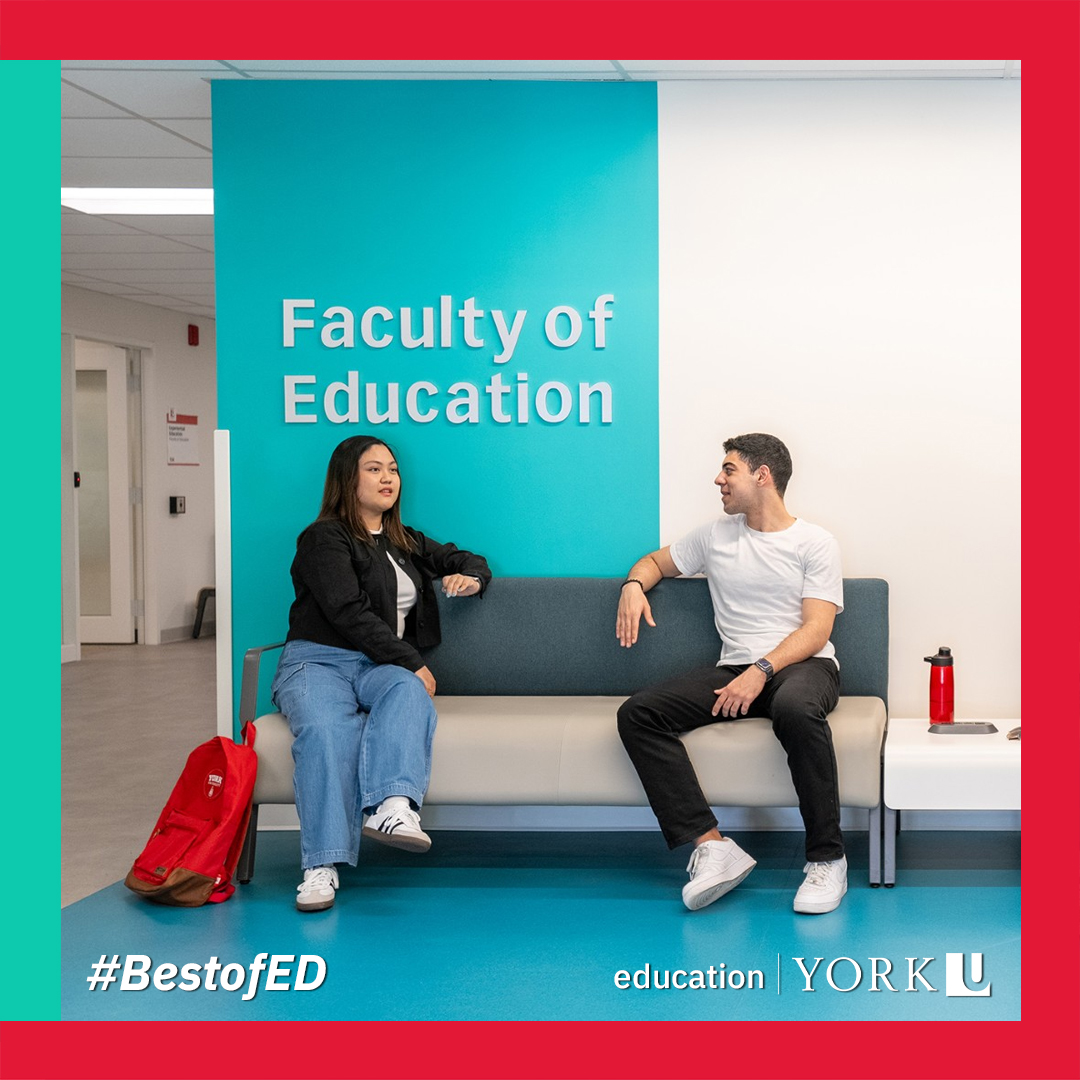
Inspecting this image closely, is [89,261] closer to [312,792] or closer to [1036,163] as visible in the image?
[312,792]

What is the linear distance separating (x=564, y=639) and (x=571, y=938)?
52.3 inches

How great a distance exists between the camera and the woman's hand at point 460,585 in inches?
169

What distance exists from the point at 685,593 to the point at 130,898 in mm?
2015

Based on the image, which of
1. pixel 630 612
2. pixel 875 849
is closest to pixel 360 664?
pixel 630 612

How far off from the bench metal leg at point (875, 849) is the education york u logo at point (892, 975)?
666 millimetres

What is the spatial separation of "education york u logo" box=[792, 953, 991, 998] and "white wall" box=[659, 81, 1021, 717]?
5.23ft

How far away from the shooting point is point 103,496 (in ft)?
35.4

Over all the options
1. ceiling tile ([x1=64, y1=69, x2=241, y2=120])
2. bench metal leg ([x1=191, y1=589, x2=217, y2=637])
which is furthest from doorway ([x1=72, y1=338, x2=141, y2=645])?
ceiling tile ([x1=64, y1=69, x2=241, y2=120])

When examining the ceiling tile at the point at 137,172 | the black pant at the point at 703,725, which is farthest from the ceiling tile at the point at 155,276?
the black pant at the point at 703,725

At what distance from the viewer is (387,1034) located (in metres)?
2.64

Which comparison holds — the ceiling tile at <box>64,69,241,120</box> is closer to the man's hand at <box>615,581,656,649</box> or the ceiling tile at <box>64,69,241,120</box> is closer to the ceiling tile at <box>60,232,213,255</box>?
the man's hand at <box>615,581,656,649</box>

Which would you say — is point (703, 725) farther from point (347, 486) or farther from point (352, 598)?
point (347, 486)

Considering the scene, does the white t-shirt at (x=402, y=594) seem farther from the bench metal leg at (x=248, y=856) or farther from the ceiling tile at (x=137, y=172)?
the ceiling tile at (x=137, y=172)
